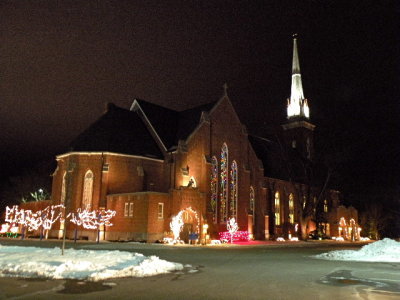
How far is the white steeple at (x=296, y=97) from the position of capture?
2753 inches

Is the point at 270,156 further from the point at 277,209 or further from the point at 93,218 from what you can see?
the point at 93,218

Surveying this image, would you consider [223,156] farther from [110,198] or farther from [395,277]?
[395,277]

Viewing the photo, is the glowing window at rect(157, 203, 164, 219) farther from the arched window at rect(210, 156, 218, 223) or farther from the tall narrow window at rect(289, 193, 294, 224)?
the tall narrow window at rect(289, 193, 294, 224)

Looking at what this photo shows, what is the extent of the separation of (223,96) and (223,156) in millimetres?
7416

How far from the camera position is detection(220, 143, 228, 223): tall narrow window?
45881mm

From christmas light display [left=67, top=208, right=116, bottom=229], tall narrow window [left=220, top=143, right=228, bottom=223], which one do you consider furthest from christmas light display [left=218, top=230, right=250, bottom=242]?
christmas light display [left=67, top=208, right=116, bottom=229]

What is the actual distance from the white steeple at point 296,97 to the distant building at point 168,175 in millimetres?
17464

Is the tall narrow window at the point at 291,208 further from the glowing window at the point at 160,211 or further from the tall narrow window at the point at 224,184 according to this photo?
the glowing window at the point at 160,211

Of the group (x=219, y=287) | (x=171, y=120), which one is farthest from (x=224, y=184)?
(x=219, y=287)

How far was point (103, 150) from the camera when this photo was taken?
1642 inches

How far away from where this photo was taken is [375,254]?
2230cm

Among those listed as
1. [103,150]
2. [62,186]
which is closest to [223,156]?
[103,150]

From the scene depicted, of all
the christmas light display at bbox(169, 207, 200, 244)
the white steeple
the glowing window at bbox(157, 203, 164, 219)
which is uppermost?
the white steeple

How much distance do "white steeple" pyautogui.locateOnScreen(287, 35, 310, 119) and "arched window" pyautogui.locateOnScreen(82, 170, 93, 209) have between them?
4132 cm
